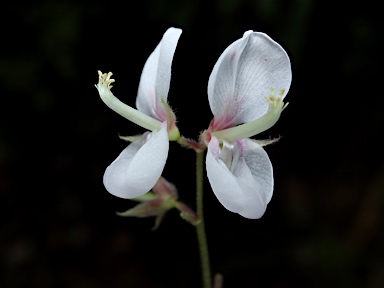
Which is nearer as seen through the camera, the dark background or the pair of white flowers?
the pair of white flowers

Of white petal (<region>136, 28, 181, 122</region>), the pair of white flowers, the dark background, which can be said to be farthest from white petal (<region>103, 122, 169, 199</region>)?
the dark background

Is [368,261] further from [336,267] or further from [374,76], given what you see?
[374,76]

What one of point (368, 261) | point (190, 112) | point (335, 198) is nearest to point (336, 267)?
point (368, 261)

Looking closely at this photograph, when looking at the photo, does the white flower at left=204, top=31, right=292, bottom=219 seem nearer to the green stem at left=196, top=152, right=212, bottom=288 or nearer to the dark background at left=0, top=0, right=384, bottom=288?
the green stem at left=196, top=152, right=212, bottom=288

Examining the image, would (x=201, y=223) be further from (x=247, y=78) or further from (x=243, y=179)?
(x=247, y=78)

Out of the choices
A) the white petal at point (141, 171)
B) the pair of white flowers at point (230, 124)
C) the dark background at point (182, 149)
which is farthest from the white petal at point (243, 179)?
the dark background at point (182, 149)

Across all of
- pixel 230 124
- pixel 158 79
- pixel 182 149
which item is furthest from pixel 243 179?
pixel 182 149

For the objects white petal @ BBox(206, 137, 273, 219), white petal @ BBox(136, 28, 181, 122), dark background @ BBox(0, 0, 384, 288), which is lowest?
dark background @ BBox(0, 0, 384, 288)
